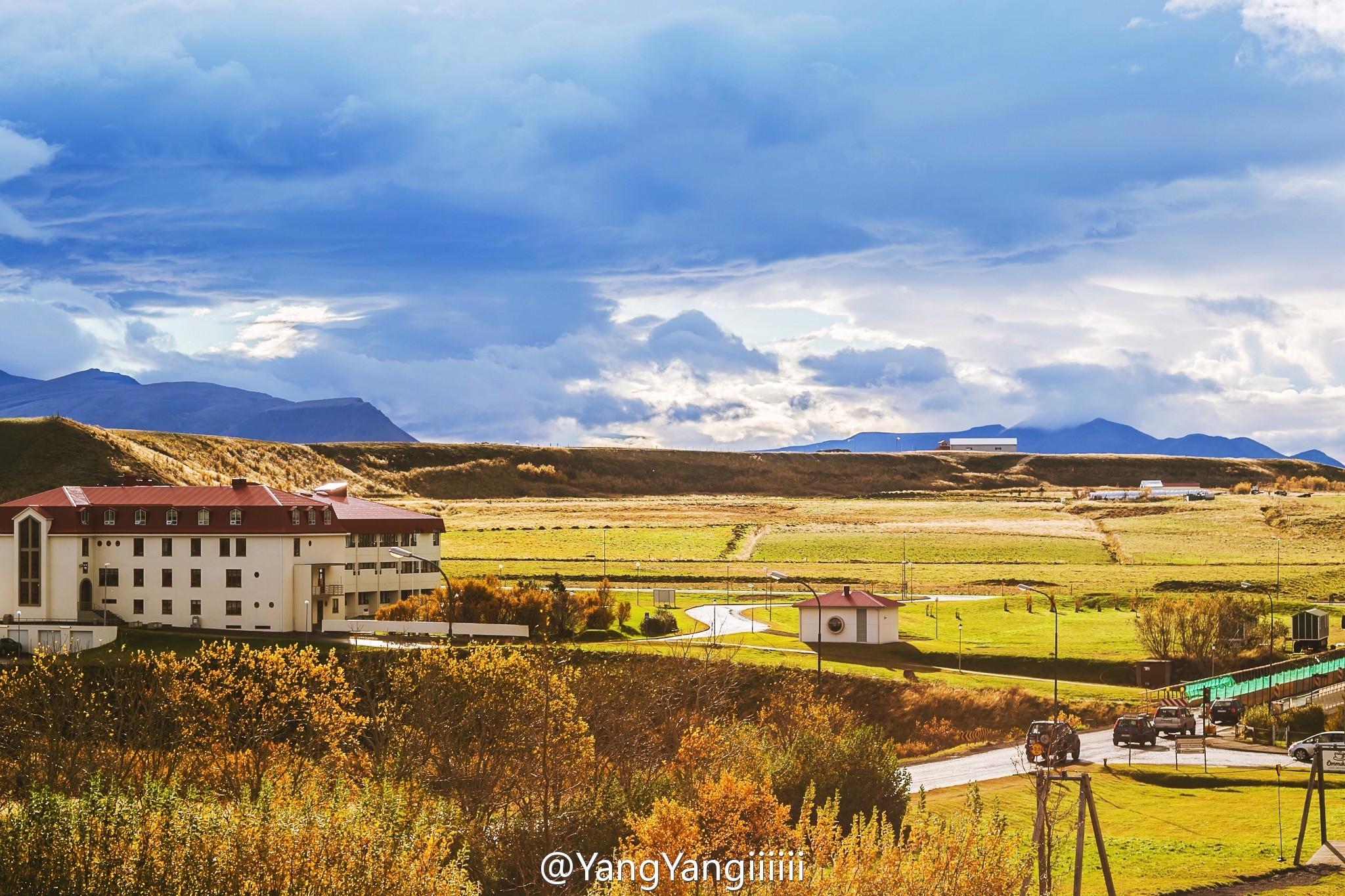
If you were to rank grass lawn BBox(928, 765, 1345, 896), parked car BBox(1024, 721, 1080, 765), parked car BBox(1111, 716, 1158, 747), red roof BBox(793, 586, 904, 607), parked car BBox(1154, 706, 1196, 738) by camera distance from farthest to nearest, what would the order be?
red roof BBox(793, 586, 904, 607)
parked car BBox(1154, 706, 1196, 738)
parked car BBox(1111, 716, 1158, 747)
grass lawn BBox(928, 765, 1345, 896)
parked car BBox(1024, 721, 1080, 765)

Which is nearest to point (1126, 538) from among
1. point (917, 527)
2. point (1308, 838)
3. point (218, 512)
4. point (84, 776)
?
point (917, 527)

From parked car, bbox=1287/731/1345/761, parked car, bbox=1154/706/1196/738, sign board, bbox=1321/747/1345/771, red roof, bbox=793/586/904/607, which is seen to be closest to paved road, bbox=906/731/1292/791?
parked car, bbox=1287/731/1345/761

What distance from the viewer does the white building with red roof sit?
77625mm

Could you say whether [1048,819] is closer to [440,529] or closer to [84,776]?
[84,776]

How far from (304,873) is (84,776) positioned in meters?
25.5

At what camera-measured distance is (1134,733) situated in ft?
169

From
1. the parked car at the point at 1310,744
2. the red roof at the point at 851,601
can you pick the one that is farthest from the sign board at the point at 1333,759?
the red roof at the point at 851,601

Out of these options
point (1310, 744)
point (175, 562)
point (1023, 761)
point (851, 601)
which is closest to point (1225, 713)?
point (1310, 744)

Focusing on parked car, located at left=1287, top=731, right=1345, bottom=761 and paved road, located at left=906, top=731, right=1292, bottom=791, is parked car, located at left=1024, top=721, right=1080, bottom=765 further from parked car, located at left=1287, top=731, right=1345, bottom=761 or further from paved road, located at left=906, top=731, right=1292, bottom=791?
parked car, located at left=1287, top=731, right=1345, bottom=761

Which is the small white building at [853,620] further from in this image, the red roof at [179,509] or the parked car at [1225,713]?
the red roof at [179,509]

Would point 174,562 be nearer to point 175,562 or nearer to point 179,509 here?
point 175,562

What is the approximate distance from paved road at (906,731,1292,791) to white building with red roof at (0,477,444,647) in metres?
42.8

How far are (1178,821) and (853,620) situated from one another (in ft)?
124

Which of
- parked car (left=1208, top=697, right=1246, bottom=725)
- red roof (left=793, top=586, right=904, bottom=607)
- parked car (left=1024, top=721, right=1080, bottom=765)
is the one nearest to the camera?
parked car (left=1024, top=721, right=1080, bottom=765)
